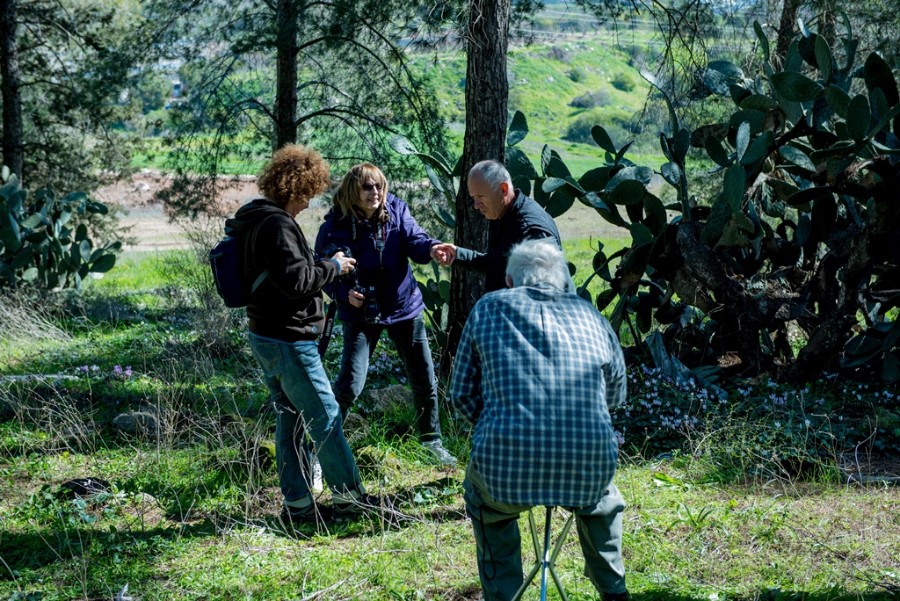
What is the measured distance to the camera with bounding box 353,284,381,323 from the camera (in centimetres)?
504

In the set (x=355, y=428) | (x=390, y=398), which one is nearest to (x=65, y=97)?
(x=390, y=398)

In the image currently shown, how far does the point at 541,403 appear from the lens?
2.95 metres

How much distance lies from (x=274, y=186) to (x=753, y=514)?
279 cm

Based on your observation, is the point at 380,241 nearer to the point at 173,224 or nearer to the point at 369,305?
the point at 369,305

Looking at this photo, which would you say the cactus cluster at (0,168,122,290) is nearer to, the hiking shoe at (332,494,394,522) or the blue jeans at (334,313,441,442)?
the blue jeans at (334,313,441,442)

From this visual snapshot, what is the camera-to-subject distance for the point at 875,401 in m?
6.24

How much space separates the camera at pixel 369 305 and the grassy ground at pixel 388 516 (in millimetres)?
859

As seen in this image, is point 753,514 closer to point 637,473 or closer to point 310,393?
point 637,473

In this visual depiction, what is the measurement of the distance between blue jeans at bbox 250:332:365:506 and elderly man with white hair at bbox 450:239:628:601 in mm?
1409

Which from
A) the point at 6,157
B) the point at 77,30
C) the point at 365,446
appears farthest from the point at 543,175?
the point at 77,30

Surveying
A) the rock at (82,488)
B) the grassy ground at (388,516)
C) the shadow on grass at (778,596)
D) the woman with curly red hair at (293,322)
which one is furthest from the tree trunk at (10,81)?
the shadow on grass at (778,596)

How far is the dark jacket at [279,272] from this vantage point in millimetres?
4215

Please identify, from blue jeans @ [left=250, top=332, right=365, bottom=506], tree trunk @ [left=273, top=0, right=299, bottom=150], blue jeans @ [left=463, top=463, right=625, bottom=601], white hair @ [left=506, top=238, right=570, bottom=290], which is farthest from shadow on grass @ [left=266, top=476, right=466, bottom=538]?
tree trunk @ [left=273, top=0, right=299, bottom=150]

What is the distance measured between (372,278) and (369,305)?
16 centimetres
